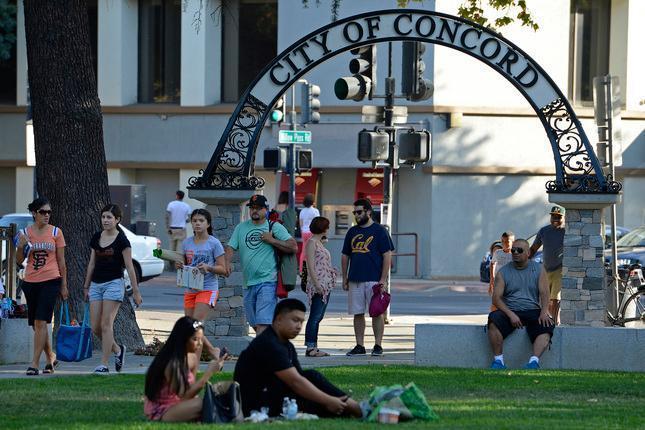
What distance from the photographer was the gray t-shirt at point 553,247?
Answer: 17.4 meters

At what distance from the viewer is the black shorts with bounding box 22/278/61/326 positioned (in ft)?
47.0

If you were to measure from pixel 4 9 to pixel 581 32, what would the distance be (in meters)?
13.6

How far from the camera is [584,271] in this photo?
53.3ft

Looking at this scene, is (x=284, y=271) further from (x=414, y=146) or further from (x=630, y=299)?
(x=414, y=146)

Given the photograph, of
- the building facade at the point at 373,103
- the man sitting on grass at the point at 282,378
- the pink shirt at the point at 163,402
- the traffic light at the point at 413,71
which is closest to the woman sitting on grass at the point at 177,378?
the pink shirt at the point at 163,402

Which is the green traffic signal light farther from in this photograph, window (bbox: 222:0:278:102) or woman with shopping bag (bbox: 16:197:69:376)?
woman with shopping bag (bbox: 16:197:69:376)

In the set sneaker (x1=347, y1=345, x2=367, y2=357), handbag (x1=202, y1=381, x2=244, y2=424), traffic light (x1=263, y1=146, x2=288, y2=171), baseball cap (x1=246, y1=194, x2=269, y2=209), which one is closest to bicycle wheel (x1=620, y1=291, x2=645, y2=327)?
sneaker (x1=347, y1=345, x2=367, y2=357)

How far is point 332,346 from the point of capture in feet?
58.9

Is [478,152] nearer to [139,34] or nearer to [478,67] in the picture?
[478,67]

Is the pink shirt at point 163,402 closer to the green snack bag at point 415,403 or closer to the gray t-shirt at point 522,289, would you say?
the green snack bag at point 415,403

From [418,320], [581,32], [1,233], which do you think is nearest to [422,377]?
[1,233]

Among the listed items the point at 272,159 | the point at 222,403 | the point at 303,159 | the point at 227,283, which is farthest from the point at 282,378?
the point at 303,159

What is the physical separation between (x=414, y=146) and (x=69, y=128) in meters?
5.97

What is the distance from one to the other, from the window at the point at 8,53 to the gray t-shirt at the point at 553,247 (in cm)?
1919
